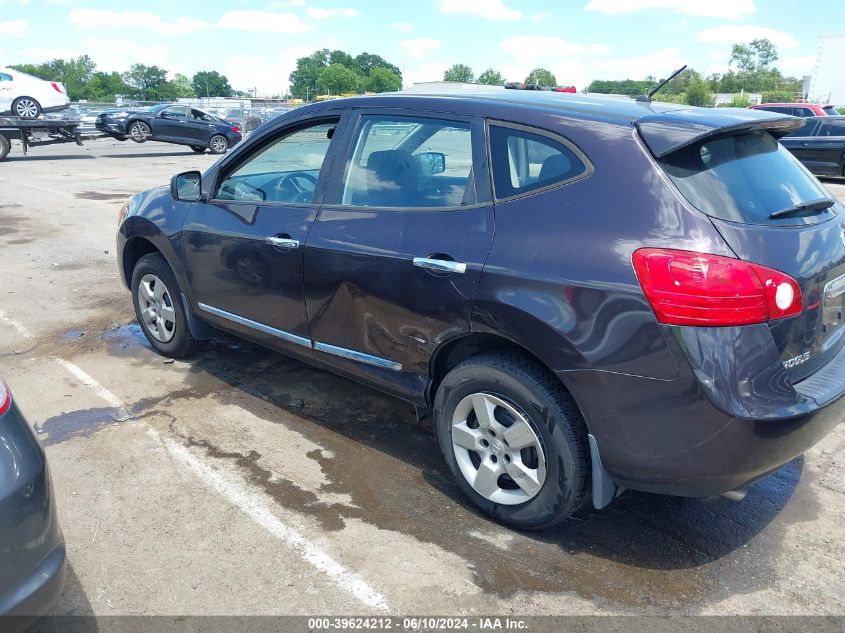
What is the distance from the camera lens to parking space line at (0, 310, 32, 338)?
224 inches

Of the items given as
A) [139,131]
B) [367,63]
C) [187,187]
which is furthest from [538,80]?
[367,63]

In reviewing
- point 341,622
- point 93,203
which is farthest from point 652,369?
point 93,203

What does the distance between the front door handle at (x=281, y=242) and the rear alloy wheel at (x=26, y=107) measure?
21.7 metres

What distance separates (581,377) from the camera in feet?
8.77

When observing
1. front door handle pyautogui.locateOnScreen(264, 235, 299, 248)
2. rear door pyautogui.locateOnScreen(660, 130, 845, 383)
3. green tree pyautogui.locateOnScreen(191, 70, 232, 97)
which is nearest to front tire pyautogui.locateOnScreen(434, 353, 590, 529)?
rear door pyautogui.locateOnScreen(660, 130, 845, 383)

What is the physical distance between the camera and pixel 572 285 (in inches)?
104

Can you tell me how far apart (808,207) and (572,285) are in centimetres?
111

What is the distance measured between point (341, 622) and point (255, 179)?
104 inches

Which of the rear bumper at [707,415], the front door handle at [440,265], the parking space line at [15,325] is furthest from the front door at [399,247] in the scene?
the parking space line at [15,325]

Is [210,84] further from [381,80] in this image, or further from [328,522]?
[328,522]

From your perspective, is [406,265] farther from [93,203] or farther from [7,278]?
[93,203]

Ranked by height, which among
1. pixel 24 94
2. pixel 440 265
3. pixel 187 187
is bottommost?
pixel 440 265

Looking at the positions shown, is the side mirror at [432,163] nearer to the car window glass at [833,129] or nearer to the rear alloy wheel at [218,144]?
the car window glass at [833,129]

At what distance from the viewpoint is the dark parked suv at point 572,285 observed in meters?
2.49
